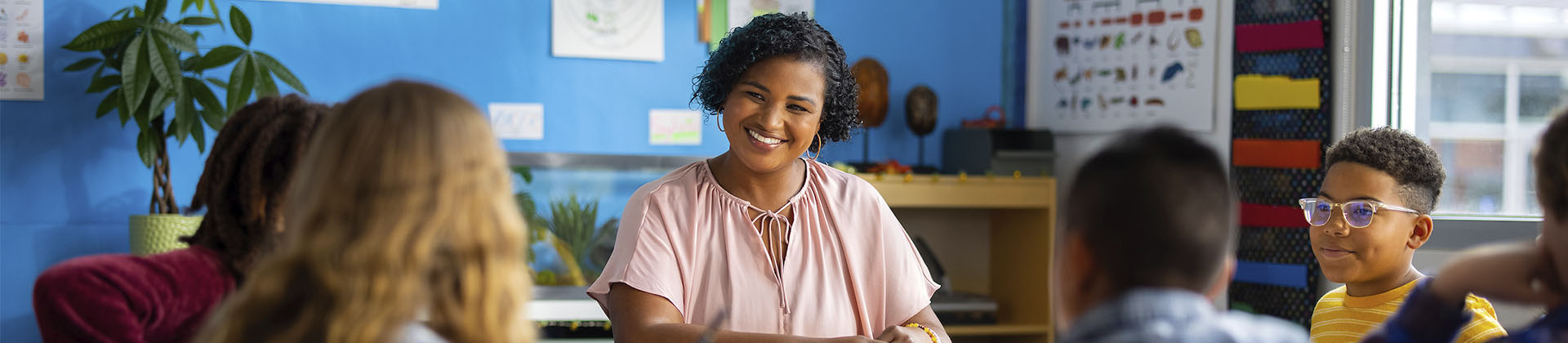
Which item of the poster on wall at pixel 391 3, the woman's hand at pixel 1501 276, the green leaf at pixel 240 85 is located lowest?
the woman's hand at pixel 1501 276

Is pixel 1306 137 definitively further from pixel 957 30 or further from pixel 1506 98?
pixel 957 30

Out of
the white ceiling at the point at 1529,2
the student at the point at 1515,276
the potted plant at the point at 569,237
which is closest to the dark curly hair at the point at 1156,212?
the student at the point at 1515,276

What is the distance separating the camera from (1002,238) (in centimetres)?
439

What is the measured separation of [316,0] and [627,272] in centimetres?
248

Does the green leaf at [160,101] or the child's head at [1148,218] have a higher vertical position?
the green leaf at [160,101]

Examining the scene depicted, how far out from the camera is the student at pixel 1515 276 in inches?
40.1

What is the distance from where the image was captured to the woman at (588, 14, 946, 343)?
1639 mm

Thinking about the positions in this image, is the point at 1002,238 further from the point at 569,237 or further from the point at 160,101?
the point at 160,101

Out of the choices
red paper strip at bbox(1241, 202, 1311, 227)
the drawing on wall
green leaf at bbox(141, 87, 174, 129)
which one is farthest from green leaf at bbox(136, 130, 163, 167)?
red paper strip at bbox(1241, 202, 1311, 227)

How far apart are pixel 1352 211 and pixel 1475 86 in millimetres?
1807

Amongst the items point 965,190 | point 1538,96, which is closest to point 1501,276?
point 1538,96

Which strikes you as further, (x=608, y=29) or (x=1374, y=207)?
(x=608, y=29)

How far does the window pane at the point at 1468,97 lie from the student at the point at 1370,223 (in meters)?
1.64

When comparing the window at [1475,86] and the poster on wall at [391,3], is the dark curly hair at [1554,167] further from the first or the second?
the poster on wall at [391,3]
